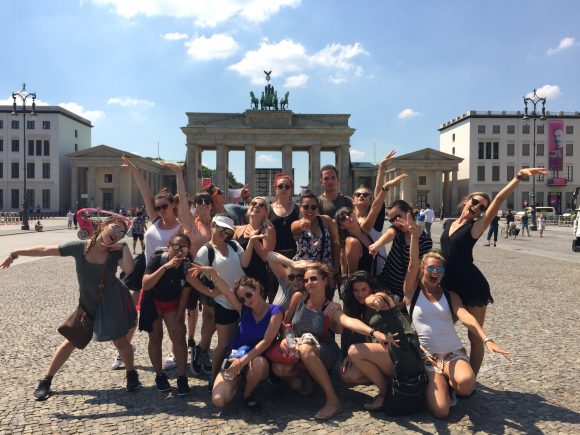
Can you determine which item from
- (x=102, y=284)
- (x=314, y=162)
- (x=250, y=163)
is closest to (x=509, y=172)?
(x=314, y=162)

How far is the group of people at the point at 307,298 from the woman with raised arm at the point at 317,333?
0.04 ft

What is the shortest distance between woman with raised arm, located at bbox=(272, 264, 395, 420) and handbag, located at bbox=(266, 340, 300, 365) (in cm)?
4

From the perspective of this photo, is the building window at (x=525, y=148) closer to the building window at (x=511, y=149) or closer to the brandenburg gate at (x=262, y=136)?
the building window at (x=511, y=149)

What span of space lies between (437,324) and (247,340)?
1825mm

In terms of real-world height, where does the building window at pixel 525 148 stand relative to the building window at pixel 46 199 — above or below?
above

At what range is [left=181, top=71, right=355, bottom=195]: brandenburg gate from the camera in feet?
199

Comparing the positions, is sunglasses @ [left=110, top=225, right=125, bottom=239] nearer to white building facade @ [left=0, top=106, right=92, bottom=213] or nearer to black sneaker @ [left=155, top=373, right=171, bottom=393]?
black sneaker @ [left=155, top=373, right=171, bottom=393]

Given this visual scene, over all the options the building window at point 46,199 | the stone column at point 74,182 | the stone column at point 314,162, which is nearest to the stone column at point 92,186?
the stone column at point 74,182

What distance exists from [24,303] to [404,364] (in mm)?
7779

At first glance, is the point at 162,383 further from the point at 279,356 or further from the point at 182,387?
the point at 279,356

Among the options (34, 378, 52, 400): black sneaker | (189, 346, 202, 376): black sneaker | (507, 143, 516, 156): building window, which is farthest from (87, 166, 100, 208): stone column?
(34, 378, 52, 400): black sneaker

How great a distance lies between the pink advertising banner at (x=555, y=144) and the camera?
72.9 m

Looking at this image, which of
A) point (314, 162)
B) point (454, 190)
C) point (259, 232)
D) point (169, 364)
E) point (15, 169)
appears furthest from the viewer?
point (15, 169)

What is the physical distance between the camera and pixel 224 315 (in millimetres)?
4695
